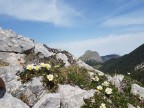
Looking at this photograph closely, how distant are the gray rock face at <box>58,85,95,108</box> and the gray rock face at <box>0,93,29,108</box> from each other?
212cm

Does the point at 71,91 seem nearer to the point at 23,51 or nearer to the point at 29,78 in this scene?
the point at 29,78

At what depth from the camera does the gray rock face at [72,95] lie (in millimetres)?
14294

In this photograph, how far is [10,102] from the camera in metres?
13.1

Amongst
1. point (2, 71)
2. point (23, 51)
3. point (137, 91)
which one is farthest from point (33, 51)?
point (137, 91)

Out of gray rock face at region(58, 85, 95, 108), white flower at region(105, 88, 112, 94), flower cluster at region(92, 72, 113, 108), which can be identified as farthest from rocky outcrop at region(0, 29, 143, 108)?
white flower at region(105, 88, 112, 94)

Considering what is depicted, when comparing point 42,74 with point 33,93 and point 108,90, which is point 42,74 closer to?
point 33,93

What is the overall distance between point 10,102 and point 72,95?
3426mm

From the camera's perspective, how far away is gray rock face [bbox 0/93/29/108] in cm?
1290

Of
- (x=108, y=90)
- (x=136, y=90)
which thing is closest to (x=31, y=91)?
(x=108, y=90)

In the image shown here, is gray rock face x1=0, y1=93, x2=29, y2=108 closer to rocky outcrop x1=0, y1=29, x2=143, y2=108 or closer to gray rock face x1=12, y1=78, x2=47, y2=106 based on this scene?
rocky outcrop x1=0, y1=29, x2=143, y2=108

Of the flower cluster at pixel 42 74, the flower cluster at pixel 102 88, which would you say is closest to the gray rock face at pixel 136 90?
the flower cluster at pixel 102 88

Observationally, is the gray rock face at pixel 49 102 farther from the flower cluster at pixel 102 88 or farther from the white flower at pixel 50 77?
the flower cluster at pixel 102 88

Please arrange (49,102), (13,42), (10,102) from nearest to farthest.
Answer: (10,102), (49,102), (13,42)

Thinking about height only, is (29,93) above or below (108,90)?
above
